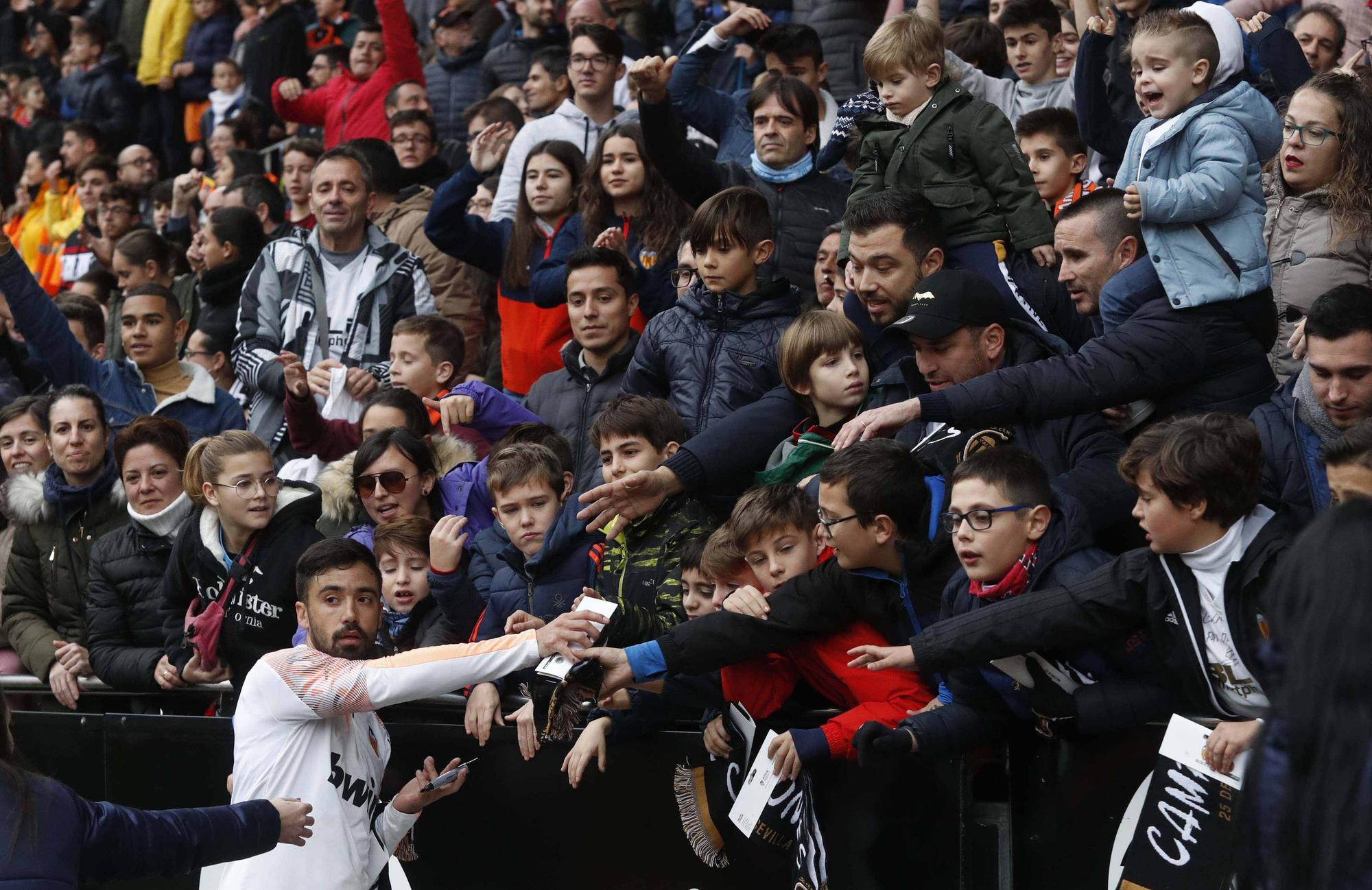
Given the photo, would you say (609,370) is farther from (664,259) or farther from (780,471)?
(780,471)

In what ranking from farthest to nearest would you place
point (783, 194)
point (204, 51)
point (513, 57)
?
1. point (204, 51)
2. point (513, 57)
3. point (783, 194)

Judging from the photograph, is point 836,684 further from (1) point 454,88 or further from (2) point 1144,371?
(1) point 454,88

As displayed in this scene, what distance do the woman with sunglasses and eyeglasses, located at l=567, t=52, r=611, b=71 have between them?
378cm

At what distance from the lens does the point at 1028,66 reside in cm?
944

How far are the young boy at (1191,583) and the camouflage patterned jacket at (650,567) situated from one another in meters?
1.53

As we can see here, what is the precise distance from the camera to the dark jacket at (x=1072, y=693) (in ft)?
15.4

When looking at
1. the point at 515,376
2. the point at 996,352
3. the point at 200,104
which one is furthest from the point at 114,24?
the point at 996,352

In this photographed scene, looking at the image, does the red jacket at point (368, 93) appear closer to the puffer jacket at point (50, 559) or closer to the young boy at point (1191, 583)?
the puffer jacket at point (50, 559)

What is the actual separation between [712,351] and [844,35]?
15.3ft

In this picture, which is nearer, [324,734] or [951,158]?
[324,734]

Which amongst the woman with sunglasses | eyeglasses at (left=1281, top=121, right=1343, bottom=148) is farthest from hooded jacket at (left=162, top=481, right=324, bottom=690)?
eyeglasses at (left=1281, top=121, right=1343, bottom=148)

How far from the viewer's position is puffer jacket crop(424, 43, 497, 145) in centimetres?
1373

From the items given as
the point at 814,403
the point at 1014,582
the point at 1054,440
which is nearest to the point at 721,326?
the point at 814,403

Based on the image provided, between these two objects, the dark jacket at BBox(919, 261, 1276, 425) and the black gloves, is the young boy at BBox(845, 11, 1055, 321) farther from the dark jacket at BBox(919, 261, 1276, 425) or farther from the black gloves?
the black gloves
